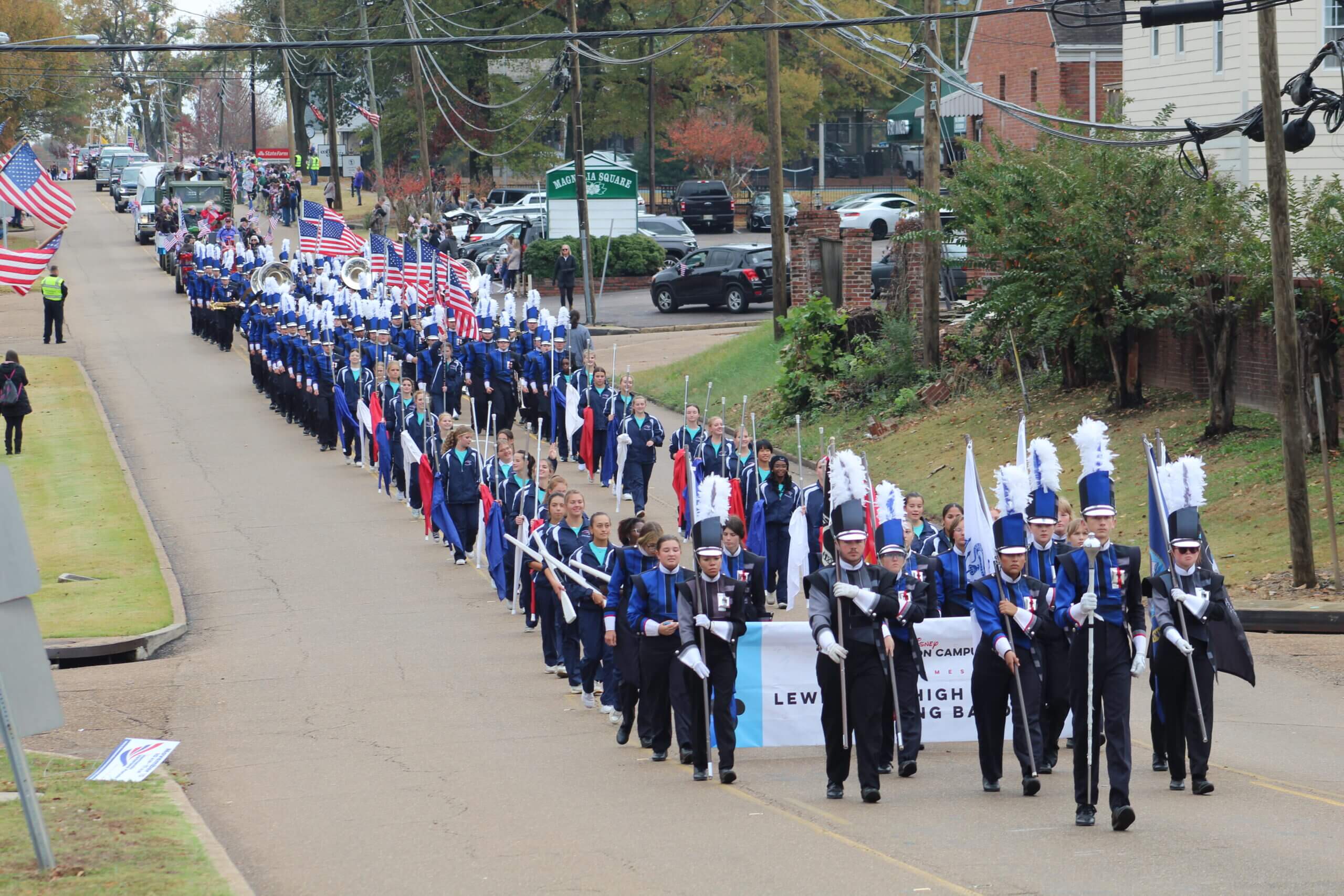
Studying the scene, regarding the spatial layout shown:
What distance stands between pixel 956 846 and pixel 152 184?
212 feet

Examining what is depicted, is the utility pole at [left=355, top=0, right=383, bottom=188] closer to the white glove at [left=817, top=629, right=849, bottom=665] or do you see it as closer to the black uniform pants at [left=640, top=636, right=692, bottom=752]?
the black uniform pants at [left=640, top=636, right=692, bottom=752]

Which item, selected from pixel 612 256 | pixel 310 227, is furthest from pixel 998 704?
pixel 612 256

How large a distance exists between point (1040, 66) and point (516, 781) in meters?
34.0

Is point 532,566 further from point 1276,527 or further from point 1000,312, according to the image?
point 1000,312

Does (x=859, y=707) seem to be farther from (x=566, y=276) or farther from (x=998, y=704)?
(x=566, y=276)

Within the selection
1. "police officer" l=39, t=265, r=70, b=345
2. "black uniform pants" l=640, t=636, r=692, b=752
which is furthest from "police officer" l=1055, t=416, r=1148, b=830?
"police officer" l=39, t=265, r=70, b=345

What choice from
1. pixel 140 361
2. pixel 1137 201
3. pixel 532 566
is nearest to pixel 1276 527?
pixel 1137 201

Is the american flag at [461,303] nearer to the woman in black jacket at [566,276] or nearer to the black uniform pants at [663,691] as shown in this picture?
the woman in black jacket at [566,276]

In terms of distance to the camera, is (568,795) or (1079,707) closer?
(1079,707)

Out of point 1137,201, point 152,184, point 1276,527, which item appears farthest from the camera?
point 152,184

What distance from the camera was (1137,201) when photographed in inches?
875

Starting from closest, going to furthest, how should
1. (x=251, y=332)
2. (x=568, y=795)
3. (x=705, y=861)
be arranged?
(x=705, y=861) < (x=568, y=795) < (x=251, y=332)

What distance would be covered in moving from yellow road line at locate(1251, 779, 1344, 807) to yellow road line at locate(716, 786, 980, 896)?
2.71 metres

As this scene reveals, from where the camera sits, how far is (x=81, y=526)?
2184 centimetres
